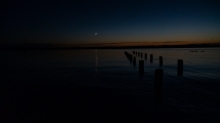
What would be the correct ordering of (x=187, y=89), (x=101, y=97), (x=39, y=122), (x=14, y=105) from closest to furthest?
1. (x=39, y=122)
2. (x=14, y=105)
3. (x=101, y=97)
4. (x=187, y=89)

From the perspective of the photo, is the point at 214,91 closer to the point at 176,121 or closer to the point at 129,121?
the point at 176,121

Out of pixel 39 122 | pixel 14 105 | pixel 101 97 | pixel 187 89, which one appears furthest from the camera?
pixel 187 89

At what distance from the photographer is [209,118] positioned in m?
7.12

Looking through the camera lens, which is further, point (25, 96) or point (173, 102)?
point (25, 96)

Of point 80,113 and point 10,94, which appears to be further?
point 10,94

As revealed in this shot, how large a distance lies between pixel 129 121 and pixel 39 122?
131 inches

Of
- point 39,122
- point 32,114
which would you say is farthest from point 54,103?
point 39,122

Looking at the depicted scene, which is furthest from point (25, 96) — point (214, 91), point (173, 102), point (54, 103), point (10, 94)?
point (214, 91)

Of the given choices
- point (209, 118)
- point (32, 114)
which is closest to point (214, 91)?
point (209, 118)

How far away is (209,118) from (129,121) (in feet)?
10.1

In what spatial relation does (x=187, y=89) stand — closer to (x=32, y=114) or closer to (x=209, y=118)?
(x=209, y=118)

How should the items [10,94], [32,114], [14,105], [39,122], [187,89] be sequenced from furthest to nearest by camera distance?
1. [187,89]
2. [10,94]
3. [14,105]
4. [32,114]
5. [39,122]

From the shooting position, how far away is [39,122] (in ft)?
22.6

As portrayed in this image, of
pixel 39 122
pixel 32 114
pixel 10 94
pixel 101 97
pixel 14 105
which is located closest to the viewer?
pixel 39 122
